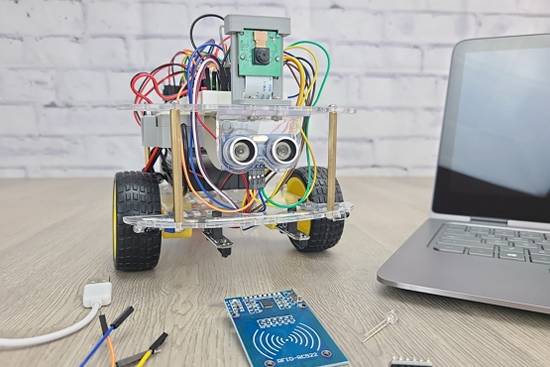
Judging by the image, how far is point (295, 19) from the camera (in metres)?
1.39

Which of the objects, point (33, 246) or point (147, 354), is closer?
point (147, 354)

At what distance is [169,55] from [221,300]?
109cm

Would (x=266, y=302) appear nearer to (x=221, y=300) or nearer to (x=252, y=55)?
(x=221, y=300)

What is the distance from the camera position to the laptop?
0.50 metres


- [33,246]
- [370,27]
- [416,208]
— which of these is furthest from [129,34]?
[416,208]

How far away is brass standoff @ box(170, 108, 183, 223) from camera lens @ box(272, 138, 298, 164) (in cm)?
11

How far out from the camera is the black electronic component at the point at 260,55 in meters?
0.48

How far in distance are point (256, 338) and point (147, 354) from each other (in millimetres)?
87

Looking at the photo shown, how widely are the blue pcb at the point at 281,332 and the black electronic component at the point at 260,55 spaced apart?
0.85 feet

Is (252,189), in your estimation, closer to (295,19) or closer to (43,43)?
(295,19)

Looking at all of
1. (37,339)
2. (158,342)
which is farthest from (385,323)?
(37,339)

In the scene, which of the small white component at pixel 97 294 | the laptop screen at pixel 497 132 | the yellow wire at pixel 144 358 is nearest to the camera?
the yellow wire at pixel 144 358

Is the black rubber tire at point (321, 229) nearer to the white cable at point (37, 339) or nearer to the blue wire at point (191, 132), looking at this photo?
the blue wire at point (191, 132)

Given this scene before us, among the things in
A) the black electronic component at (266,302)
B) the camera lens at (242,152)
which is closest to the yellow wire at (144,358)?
the black electronic component at (266,302)
